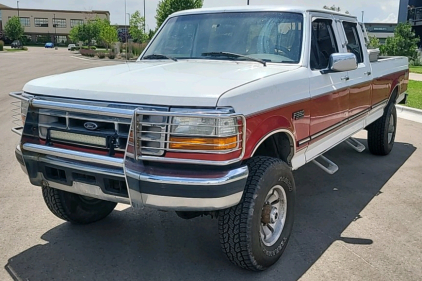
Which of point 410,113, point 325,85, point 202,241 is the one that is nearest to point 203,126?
point 202,241

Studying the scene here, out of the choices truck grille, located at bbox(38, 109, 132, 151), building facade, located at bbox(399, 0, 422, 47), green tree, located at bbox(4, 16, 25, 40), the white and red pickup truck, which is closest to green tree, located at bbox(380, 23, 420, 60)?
building facade, located at bbox(399, 0, 422, 47)

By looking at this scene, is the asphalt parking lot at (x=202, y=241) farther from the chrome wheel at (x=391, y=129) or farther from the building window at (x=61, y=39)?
the building window at (x=61, y=39)

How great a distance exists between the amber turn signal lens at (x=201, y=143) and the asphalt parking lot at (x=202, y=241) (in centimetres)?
112

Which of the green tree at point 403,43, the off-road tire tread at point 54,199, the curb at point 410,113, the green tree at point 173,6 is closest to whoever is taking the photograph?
the off-road tire tread at point 54,199

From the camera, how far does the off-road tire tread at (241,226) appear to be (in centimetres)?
322

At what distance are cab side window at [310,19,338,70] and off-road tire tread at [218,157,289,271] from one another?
156 centimetres

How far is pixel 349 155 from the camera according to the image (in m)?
7.37

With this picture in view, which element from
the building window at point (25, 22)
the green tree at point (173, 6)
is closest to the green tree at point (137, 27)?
the green tree at point (173, 6)

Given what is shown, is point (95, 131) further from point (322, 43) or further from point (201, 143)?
point (322, 43)

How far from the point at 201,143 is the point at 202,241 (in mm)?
1443

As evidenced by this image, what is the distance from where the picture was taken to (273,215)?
11.9 feet

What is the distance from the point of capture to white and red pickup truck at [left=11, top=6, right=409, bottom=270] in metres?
2.96

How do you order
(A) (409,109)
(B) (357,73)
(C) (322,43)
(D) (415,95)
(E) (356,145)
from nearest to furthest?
(C) (322,43), (B) (357,73), (E) (356,145), (A) (409,109), (D) (415,95)

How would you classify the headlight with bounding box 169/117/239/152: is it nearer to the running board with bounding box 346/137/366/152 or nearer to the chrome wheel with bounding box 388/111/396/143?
the running board with bounding box 346/137/366/152
